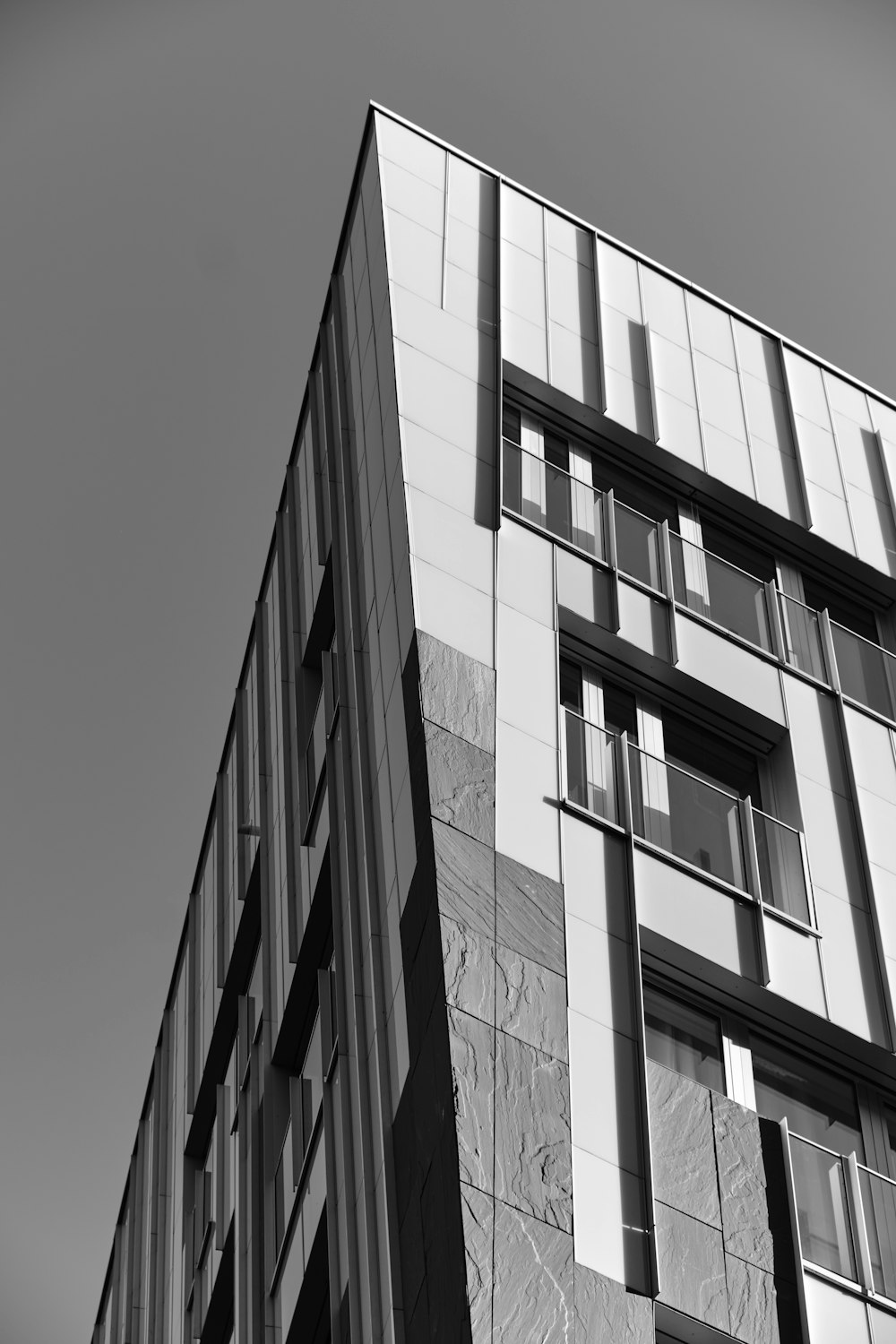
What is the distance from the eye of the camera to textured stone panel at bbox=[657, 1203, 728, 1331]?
16.0m

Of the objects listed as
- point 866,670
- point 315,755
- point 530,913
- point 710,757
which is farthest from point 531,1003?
point 315,755

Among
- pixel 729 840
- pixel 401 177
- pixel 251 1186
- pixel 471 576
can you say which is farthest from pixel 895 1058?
pixel 401 177

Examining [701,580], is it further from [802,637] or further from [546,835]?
[546,835]

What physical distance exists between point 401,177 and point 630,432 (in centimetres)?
531

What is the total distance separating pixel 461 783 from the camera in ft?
61.6

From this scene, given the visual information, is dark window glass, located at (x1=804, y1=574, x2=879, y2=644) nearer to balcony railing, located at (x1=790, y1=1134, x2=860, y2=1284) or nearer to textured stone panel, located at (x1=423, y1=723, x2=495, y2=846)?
textured stone panel, located at (x1=423, y1=723, x2=495, y2=846)

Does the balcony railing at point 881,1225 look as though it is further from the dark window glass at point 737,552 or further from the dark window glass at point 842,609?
the dark window glass at point 737,552

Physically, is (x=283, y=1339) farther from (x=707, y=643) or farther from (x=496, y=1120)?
(x=707, y=643)

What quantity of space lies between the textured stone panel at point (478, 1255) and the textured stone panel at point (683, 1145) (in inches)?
78.0

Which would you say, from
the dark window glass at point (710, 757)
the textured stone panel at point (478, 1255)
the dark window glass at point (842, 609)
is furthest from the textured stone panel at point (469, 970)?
the dark window glass at point (842, 609)

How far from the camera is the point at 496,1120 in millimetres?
16219

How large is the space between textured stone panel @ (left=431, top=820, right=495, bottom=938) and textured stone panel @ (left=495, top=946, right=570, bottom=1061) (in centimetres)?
40

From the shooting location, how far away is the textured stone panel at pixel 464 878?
1762cm

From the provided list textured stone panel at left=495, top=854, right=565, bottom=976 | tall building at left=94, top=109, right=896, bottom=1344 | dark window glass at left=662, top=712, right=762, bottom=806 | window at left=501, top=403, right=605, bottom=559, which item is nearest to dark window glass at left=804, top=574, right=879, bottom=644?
tall building at left=94, top=109, right=896, bottom=1344
